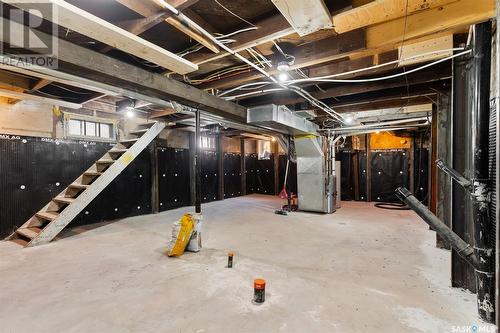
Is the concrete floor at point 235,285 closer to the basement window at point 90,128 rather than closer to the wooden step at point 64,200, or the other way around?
the wooden step at point 64,200

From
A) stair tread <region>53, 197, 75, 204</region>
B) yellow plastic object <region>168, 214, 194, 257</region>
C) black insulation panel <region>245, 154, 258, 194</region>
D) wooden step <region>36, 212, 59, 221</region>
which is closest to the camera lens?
yellow plastic object <region>168, 214, 194, 257</region>

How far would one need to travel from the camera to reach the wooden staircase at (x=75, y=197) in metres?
3.28

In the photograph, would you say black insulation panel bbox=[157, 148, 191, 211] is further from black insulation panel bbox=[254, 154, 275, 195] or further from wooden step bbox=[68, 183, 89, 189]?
black insulation panel bbox=[254, 154, 275, 195]

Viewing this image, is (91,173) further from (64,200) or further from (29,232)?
(29,232)

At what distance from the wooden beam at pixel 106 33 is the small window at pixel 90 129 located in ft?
10.3

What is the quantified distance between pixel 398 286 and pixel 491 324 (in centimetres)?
59

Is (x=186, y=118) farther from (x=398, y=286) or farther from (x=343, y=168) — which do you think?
(x=343, y=168)

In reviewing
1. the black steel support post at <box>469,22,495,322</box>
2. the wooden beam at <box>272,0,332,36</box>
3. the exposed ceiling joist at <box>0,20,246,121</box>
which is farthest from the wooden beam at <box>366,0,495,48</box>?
the exposed ceiling joist at <box>0,20,246,121</box>

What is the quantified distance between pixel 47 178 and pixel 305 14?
4417 mm

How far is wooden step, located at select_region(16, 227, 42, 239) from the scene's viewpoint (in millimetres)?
3210

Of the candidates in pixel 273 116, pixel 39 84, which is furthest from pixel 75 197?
pixel 273 116

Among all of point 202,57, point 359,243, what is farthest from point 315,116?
point 202,57

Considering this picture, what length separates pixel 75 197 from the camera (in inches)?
148

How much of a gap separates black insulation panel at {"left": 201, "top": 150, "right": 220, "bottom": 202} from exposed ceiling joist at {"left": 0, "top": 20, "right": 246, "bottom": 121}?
3.92 metres
